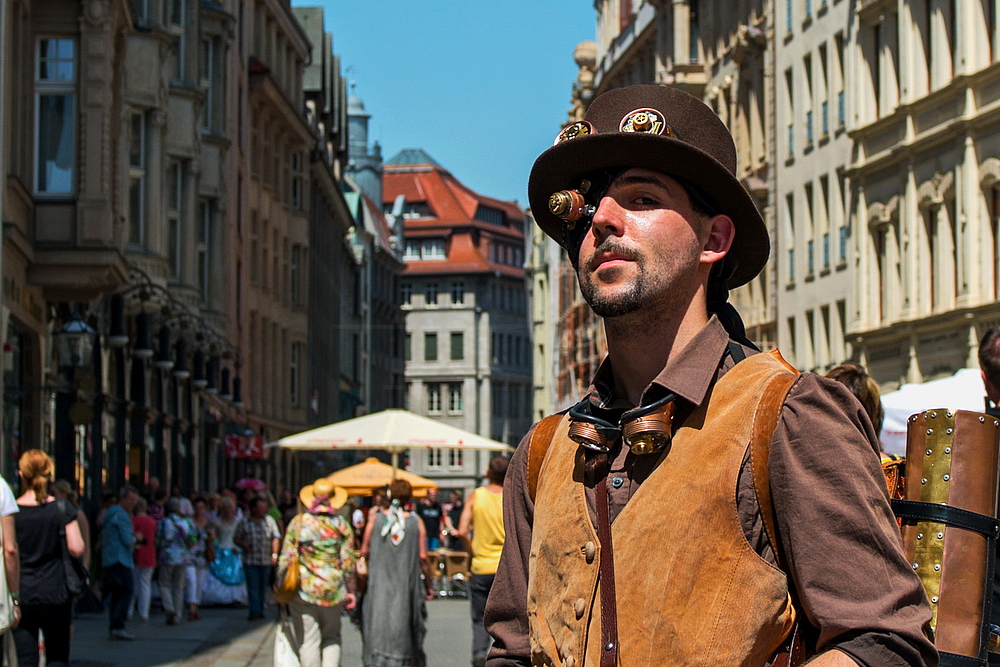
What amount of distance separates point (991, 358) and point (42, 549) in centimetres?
684

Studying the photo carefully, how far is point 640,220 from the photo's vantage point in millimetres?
2990

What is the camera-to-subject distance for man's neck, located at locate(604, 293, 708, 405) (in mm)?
2979

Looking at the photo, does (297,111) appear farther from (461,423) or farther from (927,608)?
(461,423)

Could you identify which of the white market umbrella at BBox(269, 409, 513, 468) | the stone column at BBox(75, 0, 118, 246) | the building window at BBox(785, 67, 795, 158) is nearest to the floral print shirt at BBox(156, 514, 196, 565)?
the stone column at BBox(75, 0, 118, 246)

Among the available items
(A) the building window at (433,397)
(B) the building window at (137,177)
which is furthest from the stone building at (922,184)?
(A) the building window at (433,397)

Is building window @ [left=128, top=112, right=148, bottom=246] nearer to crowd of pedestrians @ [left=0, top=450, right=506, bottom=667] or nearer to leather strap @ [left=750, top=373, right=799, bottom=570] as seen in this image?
crowd of pedestrians @ [left=0, top=450, right=506, bottom=667]

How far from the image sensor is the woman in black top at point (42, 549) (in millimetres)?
10781

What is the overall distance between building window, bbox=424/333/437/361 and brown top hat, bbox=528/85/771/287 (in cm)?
13218

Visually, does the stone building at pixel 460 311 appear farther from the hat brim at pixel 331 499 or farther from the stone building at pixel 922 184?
the hat brim at pixel 331 499

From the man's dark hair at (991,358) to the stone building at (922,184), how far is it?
933 inches

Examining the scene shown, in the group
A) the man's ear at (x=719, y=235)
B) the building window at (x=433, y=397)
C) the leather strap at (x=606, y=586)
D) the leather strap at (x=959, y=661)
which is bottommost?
the leather strap at (x=959, y=661)

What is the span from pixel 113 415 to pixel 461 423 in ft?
349

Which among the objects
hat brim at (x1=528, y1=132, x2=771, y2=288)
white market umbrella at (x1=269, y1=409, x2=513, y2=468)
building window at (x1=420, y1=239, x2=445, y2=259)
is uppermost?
building window at (x1=420, y1=239, x2=445, y2=259)

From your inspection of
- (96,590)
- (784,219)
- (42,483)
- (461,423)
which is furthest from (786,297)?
(461,423)
